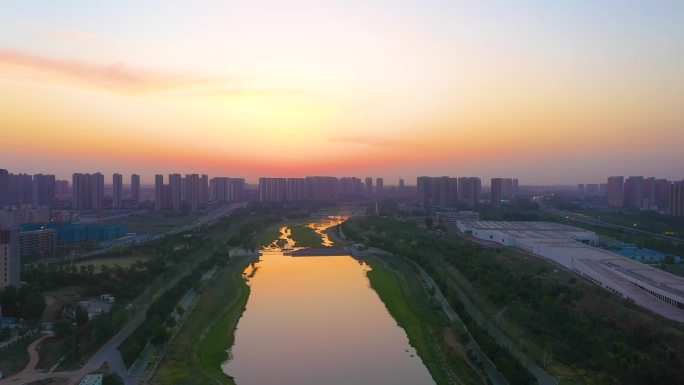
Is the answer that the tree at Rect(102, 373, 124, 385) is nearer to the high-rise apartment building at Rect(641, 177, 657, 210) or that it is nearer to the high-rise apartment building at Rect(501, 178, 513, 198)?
the high-rise apartment building at Rect(641, 177, 657, 210)

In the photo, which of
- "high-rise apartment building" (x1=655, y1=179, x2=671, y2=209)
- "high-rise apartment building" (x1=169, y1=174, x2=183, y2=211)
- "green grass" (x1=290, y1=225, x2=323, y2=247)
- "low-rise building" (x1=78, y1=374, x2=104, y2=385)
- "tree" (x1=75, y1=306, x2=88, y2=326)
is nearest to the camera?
"low-rise building" (x1=78, y1=374, x2=104, y2=385)

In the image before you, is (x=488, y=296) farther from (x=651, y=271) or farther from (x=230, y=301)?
(x=230, y=301)

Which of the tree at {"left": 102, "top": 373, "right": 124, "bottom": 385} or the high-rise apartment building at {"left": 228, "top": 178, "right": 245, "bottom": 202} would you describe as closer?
the tree at {"left": 102, "top": 373, "right": 124, "bottom": 385}

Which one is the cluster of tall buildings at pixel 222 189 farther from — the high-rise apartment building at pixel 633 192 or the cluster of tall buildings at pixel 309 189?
the high-rise apartment building at pixel 633 192

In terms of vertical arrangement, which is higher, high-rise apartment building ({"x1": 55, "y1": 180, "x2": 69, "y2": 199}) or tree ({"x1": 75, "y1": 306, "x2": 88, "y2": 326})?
high-rise apartment building ({"x1": 55, "y1": 180, "x2": 69, "y2": 199})

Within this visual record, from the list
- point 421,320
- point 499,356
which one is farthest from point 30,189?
point 499,356

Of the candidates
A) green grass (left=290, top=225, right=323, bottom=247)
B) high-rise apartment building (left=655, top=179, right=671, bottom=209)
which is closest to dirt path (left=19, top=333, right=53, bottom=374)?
green grass (left=290, top=225, right=323, bottom=247)

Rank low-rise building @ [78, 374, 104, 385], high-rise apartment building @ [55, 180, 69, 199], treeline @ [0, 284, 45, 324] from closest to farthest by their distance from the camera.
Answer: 1. low-rise building @ [78, 374, 104, 385]
2. treeline @ [0, 284, 45, 324]
3. high-rise apartment building @ [55, 180, 69, 199]

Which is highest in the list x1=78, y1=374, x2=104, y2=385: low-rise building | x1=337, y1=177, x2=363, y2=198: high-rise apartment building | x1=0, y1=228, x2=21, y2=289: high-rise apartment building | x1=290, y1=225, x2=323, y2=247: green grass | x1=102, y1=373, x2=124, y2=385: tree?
x1=337, y1=177, x2=363, y2=198: high-rise apartment building

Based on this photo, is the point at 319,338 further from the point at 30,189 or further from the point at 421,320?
the point at 30,189
